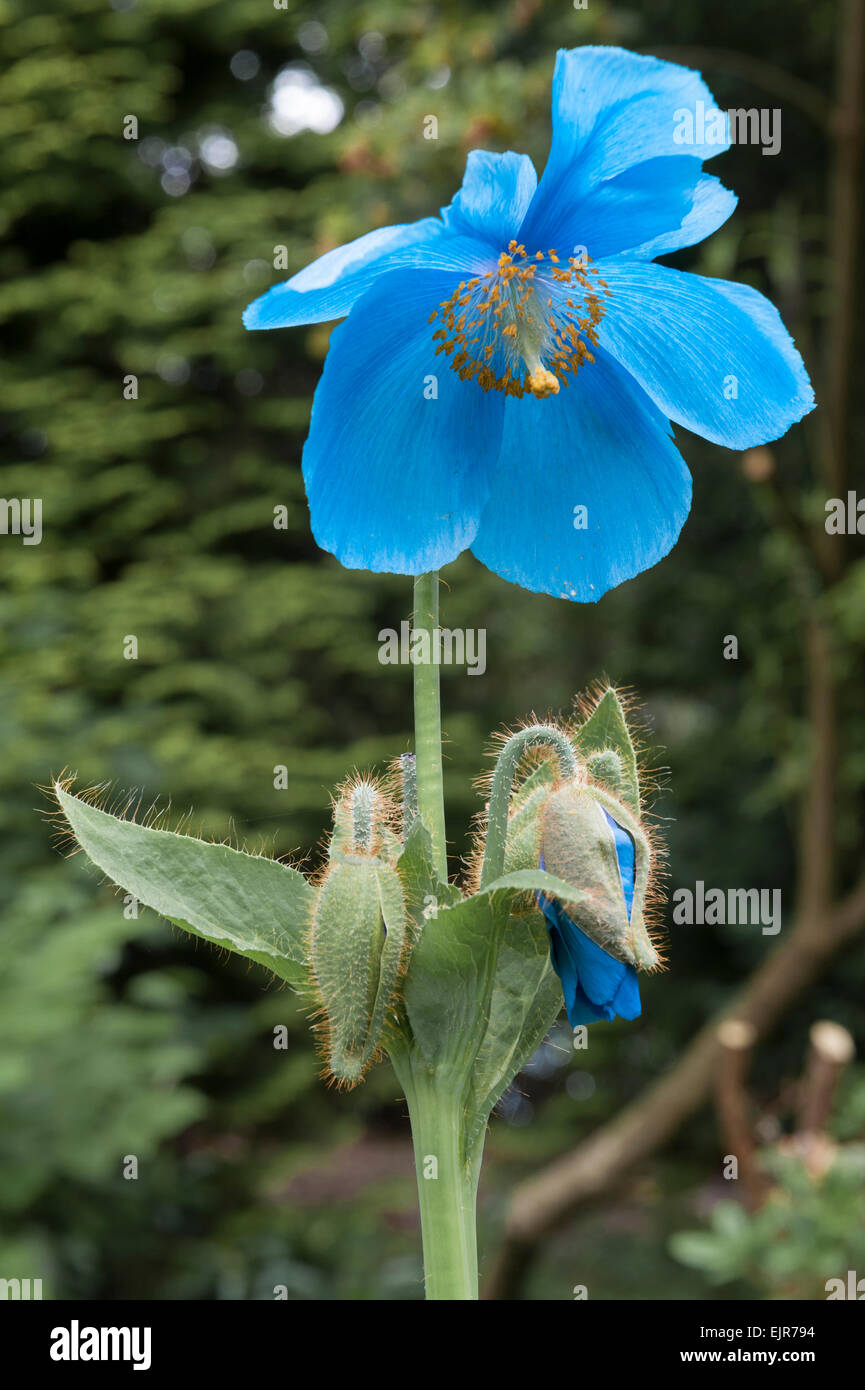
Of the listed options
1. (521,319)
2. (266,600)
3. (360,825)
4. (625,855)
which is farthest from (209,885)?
(266,600)

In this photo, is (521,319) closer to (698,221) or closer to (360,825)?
(698,221)

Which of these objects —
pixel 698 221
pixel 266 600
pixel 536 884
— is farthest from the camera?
pixel 266 600

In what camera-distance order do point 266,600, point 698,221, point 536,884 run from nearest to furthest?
1. point 536,884
2. point 698,221
3. point 266,600

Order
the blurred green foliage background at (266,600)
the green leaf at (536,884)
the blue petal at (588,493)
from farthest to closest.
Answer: the blurred green foliage background at (266,600) < the blue petal at (588,493) < the green leaf at (536,884)

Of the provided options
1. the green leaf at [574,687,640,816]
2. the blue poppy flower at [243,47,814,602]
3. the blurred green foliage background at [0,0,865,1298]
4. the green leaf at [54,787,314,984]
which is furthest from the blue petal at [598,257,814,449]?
the blurred green foliage background at [0,0,865,1298]

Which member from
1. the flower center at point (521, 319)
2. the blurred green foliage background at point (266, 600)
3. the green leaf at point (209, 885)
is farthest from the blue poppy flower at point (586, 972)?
the blurred green foliage background at point (266, 600)

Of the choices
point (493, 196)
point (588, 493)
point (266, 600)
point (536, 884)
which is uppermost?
point (266, 600)

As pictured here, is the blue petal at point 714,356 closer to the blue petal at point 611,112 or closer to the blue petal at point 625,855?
the blue petal at point 611,112
